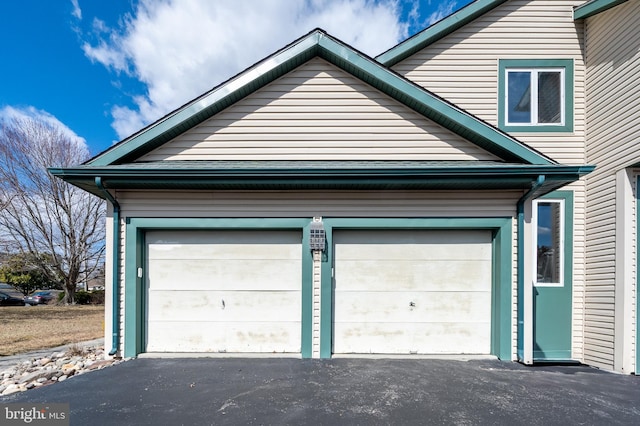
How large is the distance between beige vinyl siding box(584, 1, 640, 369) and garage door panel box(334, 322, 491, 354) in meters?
2.02

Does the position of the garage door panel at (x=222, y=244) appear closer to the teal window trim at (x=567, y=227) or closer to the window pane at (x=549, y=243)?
the window pane at (x=549, y=243)

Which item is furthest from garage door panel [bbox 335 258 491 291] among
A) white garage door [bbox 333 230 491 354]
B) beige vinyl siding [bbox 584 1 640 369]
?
beige vinyl siding [bbox 584 1 640 369]

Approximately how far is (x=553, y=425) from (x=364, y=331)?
8.58ft

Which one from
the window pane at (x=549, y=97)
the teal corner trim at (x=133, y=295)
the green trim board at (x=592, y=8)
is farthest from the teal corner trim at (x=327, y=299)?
the green trim board at (x=592, y=8)

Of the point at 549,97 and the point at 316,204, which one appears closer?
the point at 316,204

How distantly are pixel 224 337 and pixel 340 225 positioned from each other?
8.69 feet

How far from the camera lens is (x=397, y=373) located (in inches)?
181

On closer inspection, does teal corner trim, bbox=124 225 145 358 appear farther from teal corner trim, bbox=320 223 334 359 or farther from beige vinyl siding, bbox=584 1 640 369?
beige vinyl siding, bbox=584 1 640 369

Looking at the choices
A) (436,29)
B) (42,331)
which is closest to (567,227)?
(436,29)

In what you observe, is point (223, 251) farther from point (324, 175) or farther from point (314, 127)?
point (314, 127)

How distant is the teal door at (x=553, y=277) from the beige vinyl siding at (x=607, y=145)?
302 mm

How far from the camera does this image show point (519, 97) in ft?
21.4

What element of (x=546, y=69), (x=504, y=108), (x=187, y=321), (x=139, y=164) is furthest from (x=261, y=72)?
(x=546, y=69)

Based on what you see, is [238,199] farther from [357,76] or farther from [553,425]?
[553,425]
